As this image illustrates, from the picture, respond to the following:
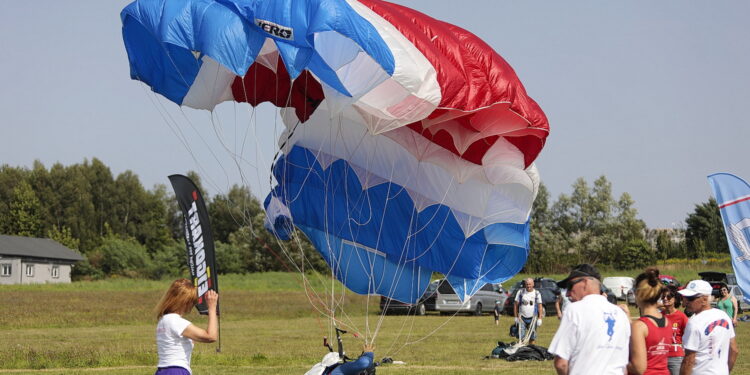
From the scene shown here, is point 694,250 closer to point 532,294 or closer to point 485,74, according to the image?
point 532,294

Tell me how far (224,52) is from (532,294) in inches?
367

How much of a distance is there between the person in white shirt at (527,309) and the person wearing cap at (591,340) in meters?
10.6

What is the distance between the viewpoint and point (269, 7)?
8570mm

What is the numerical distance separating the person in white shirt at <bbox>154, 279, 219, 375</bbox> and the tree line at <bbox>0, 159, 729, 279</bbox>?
1696 inches

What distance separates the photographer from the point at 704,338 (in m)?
5.96

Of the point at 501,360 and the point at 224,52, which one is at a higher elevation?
the point at 224,52

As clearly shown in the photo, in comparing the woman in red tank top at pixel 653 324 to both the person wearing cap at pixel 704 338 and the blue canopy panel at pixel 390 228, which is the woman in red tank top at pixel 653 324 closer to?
the person wearing cap at pixel 704 338

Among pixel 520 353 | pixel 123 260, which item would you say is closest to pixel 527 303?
pixel 520 353

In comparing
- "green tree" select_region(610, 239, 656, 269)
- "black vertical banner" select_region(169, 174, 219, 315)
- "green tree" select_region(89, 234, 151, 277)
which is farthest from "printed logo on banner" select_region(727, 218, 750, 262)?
"green tree" select_region(89, 234, 151, 277)

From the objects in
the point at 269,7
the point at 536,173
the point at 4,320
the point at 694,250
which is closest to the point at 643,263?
the point at 694,250

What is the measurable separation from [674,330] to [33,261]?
63.8 m

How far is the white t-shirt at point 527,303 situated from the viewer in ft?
51.2

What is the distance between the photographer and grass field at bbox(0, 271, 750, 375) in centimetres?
1265

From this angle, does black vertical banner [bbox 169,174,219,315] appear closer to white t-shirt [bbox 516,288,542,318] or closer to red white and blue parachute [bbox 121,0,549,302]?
red white and blue parachute [bbox 121,0,549,302]
